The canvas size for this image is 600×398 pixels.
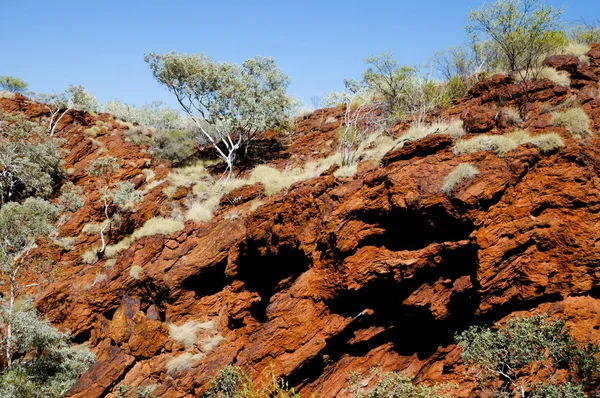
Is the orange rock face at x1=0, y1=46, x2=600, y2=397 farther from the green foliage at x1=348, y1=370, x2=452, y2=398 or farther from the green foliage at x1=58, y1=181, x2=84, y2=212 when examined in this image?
the green foliage at x1=58, y1=181, x2=84, y2=212

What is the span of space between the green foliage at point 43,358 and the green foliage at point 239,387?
4.70m

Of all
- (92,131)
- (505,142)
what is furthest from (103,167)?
(505,142)

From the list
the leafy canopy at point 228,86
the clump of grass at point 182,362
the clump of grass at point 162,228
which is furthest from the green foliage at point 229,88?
the clump of grass at point 182,362

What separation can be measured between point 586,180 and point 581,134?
1.60 m

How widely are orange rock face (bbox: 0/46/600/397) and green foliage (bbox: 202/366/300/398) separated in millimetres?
348

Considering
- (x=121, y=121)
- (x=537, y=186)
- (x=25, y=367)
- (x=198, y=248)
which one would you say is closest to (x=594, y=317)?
(x=537, y=186)

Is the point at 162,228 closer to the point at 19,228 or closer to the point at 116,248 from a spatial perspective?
the point at 116,248

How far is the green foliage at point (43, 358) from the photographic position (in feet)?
35.2

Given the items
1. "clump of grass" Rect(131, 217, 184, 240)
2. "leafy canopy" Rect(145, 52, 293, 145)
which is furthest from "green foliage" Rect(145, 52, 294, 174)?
"clump of grass" Rect(131, 217, 184, 240)

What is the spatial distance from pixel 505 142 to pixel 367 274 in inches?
217

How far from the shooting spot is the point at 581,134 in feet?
31.5

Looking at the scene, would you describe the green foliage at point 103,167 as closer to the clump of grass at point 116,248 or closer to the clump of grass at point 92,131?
the clump of grass at point 92,131

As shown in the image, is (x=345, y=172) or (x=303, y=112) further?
(x=303, y=112)

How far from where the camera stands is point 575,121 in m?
9.73
